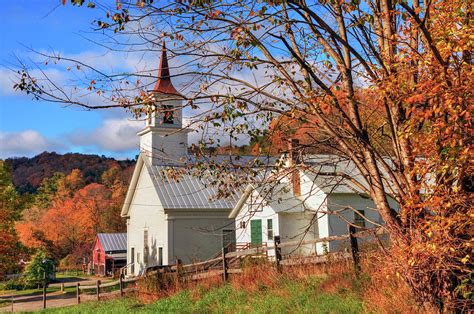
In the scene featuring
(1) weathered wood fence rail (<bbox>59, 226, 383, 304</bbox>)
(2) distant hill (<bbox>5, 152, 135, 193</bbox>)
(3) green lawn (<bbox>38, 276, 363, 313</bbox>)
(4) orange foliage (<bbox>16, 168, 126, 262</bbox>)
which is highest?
(2) distant hill (<bbox>5, 152, 135, 193</bbox>)

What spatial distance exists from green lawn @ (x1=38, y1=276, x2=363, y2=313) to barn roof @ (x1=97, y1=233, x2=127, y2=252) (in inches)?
1415

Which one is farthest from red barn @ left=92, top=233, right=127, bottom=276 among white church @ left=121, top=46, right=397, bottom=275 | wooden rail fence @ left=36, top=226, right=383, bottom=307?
wooden rail fence @ left=36, top=226, right=383, bottom=307

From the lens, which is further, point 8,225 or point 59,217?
point 59,217

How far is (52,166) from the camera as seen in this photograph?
140 meters

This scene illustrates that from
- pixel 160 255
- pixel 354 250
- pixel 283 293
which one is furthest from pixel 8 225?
pixel 354 250

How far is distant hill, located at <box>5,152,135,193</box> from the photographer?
12420 centimetres

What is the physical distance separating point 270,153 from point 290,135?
0.66m

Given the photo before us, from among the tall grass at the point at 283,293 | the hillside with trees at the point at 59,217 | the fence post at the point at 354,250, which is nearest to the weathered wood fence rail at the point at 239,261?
the fence post at the point at 354,250

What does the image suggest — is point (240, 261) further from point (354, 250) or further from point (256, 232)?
point (256, 232)

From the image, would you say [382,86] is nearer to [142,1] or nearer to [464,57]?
[464,57]

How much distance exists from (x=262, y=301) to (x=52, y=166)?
134550 mm

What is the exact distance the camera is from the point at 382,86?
295 inches

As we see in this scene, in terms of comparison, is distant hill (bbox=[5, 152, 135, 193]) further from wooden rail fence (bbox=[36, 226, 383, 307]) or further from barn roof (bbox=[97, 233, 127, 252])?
wooden rail fence (bbox=[36, 226, 383, 307])

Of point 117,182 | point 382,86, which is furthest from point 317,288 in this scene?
point 117,182
